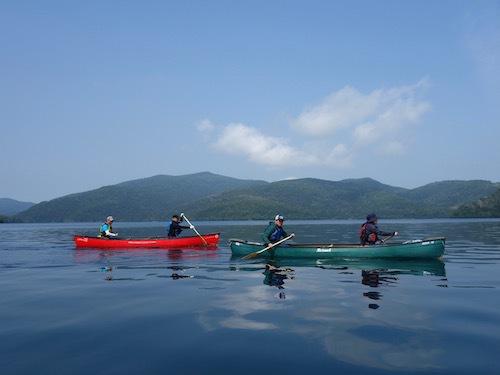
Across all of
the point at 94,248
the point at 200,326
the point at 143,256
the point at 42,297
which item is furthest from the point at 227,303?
the point at 94,248

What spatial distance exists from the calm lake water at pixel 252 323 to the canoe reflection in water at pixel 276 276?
0.05m

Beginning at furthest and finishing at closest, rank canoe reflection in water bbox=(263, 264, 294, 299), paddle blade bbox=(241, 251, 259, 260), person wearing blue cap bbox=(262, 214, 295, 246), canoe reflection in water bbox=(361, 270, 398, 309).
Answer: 1. person wearing blue cap bbox=(262, 214, 295, 246)
2. paddle blade bbox=(241, 251, 259, 260)
3. canoe reflection in water bbox=(263, 264, 294, 299)
4. canoe reflection in water bbox=(361, 270, 398, 309)

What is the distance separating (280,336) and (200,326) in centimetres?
208

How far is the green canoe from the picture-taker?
2205 centimetres

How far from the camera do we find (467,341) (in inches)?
327

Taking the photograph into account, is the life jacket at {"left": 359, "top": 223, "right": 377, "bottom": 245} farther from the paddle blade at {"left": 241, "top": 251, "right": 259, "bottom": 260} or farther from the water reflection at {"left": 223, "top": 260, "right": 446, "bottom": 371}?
the paddle blade at {"left": 241, "top": 251, "right": 259, "bottom": 260}

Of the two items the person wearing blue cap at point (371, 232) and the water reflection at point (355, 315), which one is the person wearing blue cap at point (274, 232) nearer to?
the person wearing blue cap at point (371, 232)

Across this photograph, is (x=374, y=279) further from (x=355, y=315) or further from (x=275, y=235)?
(x=275, y=235)

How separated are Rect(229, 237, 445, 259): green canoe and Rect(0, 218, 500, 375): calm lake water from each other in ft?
11.9

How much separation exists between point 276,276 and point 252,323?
806 centimetres

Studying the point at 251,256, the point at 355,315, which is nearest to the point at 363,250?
the point at 251,256

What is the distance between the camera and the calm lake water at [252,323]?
7.30 m

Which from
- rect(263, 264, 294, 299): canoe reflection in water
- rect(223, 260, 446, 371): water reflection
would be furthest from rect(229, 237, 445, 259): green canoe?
rect(223, 260, 446, 371): water reflection

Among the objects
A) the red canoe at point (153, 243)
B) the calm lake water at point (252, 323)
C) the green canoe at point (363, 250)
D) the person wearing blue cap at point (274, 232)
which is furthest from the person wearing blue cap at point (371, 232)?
the red canoe at point (153, 243)
